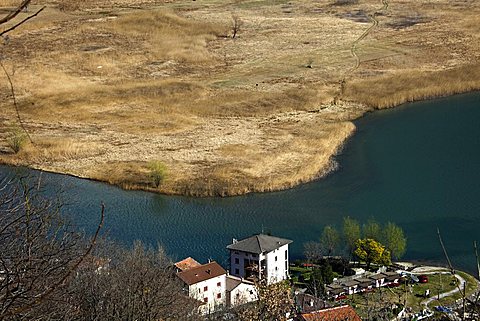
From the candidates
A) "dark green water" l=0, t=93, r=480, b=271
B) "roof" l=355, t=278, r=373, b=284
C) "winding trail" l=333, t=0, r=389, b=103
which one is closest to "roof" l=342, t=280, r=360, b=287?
"roof" l=355, t=278, r=373, b=284

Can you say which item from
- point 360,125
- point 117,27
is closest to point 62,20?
point 117,27

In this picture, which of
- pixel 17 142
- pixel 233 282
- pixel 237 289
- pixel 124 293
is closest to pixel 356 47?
pixel 17 142

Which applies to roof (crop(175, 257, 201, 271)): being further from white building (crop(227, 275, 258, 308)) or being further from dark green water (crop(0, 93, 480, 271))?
dark green water (crop(0, 93, 480, 271))

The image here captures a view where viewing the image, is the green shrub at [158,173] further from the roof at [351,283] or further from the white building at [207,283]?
the roof at [351,283]

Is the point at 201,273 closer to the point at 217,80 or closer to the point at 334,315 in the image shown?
the point at 334,315

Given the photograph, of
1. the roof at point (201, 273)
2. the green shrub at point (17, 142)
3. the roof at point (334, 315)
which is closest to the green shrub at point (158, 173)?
the green shrub at point (17, 142)

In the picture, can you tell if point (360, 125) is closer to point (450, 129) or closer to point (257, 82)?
point (450, 129)
